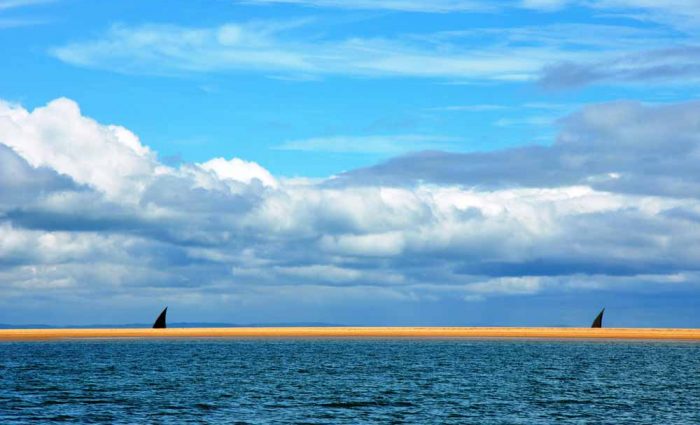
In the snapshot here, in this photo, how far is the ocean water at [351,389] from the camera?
55.2 metres

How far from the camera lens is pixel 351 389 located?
236ft

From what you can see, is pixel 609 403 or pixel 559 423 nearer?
pixel 559 423

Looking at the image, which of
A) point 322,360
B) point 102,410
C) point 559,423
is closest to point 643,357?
point 322,360

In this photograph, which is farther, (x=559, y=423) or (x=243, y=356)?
(x=243, y=356)

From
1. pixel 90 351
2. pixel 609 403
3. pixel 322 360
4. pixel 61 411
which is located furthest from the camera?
pixel 90 351

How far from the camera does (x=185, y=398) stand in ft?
214

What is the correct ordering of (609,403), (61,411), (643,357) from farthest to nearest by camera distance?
(643,357), (609,403), (61,411)

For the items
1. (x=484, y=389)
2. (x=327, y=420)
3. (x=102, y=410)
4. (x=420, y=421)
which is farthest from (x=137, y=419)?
(x=484, y=389)

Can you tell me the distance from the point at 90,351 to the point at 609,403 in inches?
3717

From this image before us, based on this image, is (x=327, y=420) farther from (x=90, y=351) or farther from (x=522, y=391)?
(x=90, y=351)

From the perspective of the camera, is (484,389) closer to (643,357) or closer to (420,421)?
(420,421)

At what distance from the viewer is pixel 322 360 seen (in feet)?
368

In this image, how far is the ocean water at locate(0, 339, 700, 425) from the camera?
55.2 metres

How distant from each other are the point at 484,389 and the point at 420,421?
2200cm
